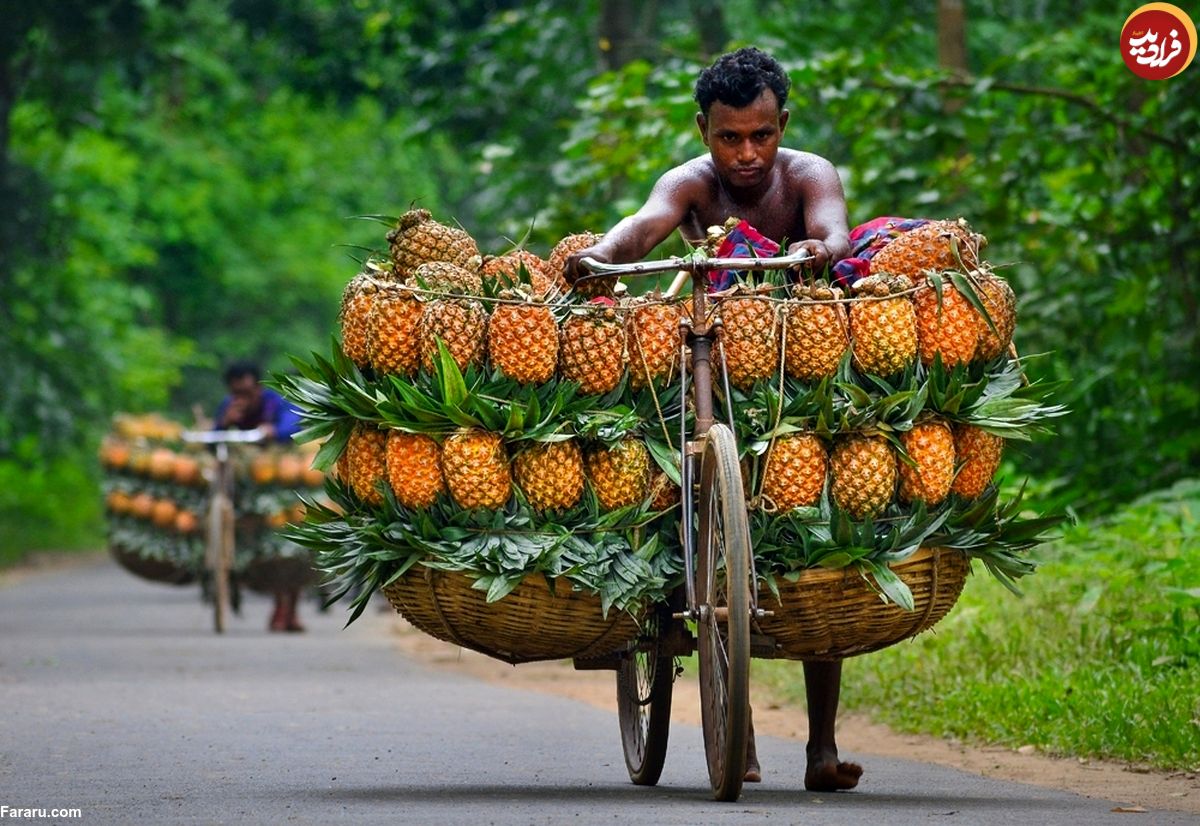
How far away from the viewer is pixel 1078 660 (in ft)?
33.3

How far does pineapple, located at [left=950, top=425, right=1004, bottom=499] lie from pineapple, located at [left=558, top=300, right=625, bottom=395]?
44.5 inches

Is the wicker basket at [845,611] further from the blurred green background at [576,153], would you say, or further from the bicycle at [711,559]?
the blurred green background at [576,153]

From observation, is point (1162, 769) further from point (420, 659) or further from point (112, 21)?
point (112, 21)

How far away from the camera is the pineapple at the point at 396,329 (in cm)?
690

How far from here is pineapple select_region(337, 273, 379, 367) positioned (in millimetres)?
7008

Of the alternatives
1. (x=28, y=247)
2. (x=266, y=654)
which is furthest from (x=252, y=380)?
(x=28, y=247)

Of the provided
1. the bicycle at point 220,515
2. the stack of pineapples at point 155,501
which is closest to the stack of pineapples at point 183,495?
the stack of pineapples at point 155,501

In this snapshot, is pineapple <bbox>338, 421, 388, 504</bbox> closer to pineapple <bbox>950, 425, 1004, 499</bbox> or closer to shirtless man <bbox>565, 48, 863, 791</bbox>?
shirtless man <bbox>565, 48, 863, 791</bbox>

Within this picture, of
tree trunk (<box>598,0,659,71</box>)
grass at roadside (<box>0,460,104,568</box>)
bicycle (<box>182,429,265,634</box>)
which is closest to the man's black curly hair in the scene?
bicycle (<box>182,429,265,634</box>)

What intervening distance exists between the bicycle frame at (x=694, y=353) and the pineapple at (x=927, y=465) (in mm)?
602

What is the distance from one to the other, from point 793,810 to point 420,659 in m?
8.75

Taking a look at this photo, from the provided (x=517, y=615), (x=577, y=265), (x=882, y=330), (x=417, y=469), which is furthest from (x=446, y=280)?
(x=882, y=330)

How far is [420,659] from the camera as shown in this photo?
49.2ft

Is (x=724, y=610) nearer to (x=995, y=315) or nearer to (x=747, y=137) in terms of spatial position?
(x=995, y=315)
